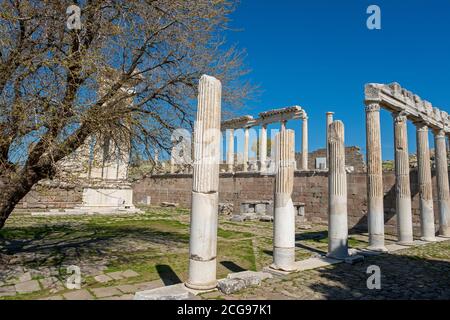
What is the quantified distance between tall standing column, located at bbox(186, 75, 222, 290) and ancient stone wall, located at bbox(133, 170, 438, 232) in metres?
12.5

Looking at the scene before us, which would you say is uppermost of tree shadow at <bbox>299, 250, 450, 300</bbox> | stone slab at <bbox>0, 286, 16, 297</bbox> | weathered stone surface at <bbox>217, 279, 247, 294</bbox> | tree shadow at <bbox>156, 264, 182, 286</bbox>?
weathered stone surface at <bbox>217, 279, 247, 294</bbox>

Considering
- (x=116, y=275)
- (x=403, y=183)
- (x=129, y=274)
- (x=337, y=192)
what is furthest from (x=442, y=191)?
(x=116, y=275)

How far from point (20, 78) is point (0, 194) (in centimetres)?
242

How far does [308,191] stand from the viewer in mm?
19188

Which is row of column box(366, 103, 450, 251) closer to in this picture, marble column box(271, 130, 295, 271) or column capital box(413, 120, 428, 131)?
column capital box(413, 120, 428, 131)

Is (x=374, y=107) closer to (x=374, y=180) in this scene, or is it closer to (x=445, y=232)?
(x=374, y=180)

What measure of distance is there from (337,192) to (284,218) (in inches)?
111

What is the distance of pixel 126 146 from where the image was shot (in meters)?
8.39

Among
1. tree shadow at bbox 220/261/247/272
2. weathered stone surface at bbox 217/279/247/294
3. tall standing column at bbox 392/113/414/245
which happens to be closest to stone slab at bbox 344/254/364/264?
tree shadow at bbox 220/261/247/272

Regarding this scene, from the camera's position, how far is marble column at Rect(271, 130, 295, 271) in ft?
22.8

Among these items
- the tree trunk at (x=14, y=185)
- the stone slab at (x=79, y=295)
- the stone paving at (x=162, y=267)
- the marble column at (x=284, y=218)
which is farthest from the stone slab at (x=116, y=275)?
the marble column at (x=284, y=218)

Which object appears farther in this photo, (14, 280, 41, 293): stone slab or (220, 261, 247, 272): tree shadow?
(220, 261, 247, 272): tree shadow
